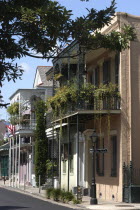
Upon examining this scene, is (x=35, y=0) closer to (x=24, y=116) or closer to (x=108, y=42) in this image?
(x=108, y=42)

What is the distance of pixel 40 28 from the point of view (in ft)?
33.3

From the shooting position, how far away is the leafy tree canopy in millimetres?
10000

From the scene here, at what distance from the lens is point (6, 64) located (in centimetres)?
1067

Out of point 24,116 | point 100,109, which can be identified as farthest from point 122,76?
point 24,116

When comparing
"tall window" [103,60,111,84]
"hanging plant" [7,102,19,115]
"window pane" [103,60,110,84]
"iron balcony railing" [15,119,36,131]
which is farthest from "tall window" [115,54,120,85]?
"hanging plant" [7,102,19,115]

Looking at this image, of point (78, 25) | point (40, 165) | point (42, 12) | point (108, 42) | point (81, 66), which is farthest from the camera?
point (40, 165)

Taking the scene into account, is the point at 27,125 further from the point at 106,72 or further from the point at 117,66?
the point at 117,66

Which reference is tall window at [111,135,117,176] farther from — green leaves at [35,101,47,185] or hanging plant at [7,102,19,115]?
hanging plant at [7,102,19,115]

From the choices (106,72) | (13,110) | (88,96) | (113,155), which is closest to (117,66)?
(106,72)

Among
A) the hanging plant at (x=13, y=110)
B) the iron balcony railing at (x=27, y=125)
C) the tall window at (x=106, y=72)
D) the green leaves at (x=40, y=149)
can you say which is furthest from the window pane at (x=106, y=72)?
the hanging plant at (x=13, y=110)

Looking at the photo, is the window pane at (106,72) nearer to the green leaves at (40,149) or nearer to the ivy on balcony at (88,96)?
the ivy on balcony at (88,96)

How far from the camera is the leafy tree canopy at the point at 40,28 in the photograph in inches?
394

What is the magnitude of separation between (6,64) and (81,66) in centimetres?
1531

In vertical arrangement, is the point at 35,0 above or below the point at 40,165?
above
